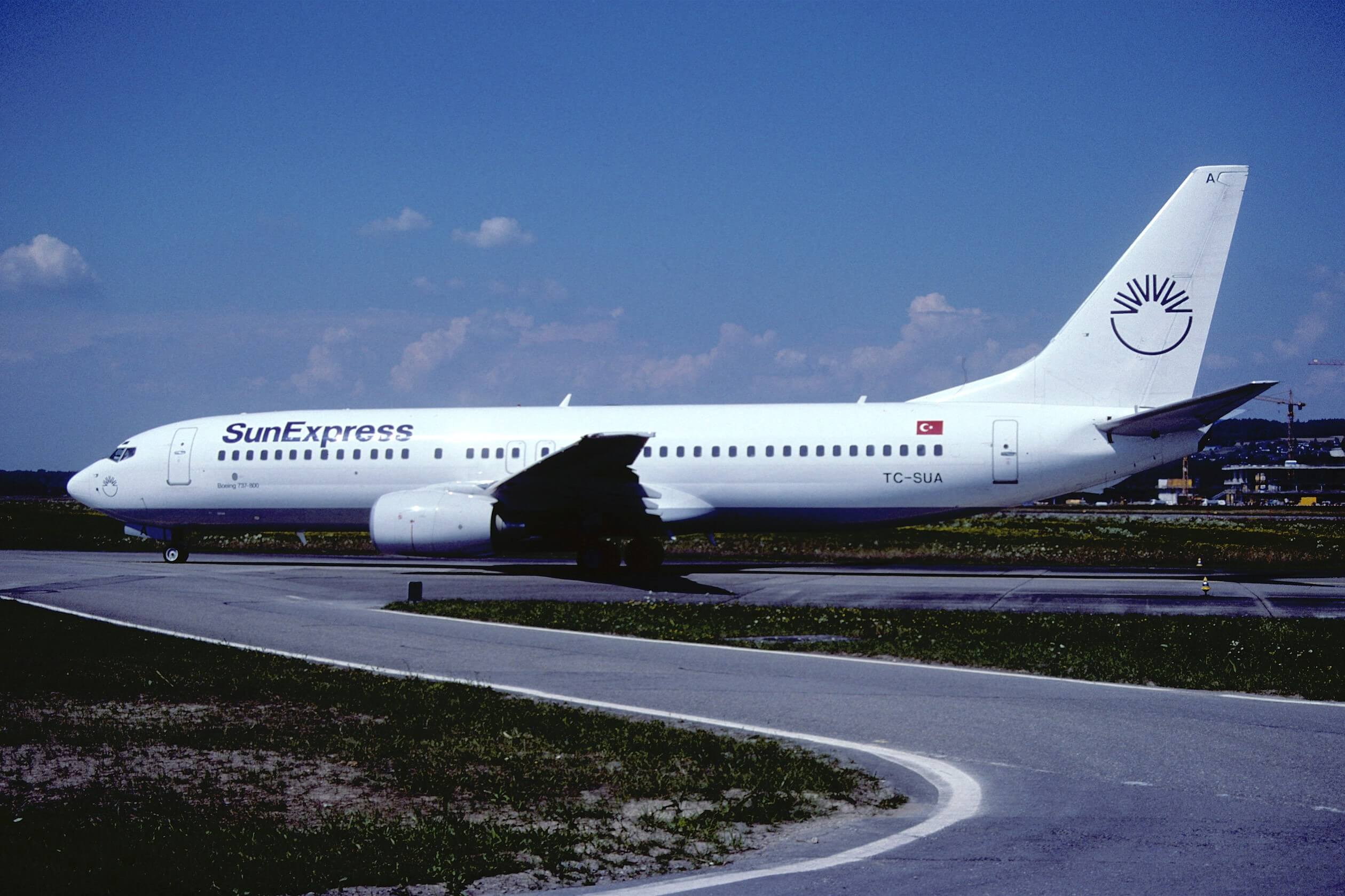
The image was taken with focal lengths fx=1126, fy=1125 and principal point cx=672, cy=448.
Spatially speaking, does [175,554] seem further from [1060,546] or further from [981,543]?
[1060,546]

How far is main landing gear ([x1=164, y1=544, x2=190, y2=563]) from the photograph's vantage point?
101 feet

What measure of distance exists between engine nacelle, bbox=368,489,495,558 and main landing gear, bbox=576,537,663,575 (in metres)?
3.11

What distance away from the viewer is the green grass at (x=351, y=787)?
18.6 ft

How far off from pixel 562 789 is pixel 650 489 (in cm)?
1982

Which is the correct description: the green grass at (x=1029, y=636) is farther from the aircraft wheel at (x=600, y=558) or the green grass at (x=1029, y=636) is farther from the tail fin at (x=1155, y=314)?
the tail fin at (x=1155, y=314)

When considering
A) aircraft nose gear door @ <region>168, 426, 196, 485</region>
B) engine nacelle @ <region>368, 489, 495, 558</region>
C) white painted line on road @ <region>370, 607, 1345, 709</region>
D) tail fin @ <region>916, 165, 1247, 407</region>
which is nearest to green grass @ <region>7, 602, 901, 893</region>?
white painted line on road @ <region>370, 607, 1345, 709</region>

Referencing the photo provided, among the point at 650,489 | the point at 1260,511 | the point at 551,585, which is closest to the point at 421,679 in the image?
the point at 551,585

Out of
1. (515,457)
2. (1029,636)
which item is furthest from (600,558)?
(1029,636)

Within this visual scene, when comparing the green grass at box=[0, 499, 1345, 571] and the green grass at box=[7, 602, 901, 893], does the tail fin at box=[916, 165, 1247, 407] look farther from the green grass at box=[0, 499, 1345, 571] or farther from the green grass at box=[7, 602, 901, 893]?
the green grass at box=[7, 602, 901, 893]

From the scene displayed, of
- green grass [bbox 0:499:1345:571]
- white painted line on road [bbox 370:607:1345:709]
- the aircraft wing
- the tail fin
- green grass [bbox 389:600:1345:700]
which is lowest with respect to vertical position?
white painted line on road [bbox 370:607:1345:709]

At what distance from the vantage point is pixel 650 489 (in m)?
27.1

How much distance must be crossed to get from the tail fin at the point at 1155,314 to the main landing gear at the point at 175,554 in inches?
893

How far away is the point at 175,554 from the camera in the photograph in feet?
101

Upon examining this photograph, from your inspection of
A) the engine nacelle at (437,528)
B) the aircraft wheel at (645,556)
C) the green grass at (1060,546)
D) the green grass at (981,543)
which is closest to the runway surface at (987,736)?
the engine nacelle at (437,528)
